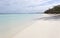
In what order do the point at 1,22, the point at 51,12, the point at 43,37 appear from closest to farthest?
the point at 43,37, the point at 51,12, the point at 1,22

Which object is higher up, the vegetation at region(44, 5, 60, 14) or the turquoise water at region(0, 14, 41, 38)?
the vegetation at region(44, 5, 60, 14)

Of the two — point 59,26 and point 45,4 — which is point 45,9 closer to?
point 45,4

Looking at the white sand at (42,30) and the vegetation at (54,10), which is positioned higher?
the vegetation at (54,10)

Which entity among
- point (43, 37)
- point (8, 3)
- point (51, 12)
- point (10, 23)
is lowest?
point (43, 37)

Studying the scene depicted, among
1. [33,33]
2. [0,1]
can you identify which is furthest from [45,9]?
[0,1]

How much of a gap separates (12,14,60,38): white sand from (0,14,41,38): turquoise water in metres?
0.07

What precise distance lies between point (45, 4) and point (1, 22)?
24.4 inches

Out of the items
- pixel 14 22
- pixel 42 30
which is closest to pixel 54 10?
pixel 42 30

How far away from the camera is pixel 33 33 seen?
118cm

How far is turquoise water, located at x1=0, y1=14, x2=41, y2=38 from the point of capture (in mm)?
1244

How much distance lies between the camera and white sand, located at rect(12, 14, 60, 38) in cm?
115

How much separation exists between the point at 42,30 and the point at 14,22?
14.4 inches

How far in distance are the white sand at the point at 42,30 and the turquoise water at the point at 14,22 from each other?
73 mm

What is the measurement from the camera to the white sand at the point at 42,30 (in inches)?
45.2
